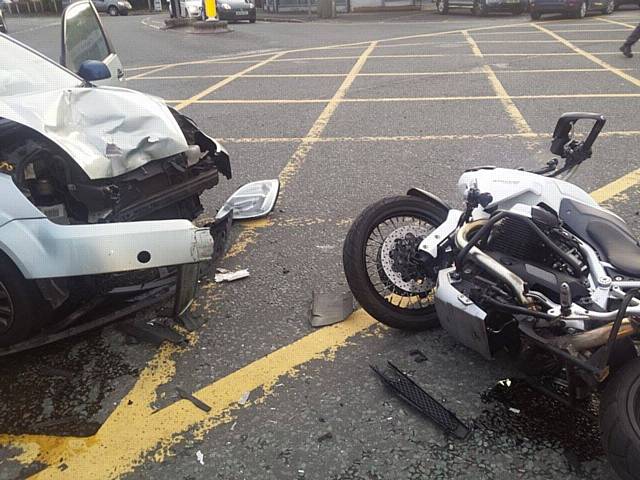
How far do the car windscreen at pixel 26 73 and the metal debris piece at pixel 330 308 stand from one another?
200 cm

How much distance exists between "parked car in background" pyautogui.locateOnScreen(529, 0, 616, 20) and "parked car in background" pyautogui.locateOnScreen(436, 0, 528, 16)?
2.12 metres

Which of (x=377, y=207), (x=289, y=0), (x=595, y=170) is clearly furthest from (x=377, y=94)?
(x=289, y=0)

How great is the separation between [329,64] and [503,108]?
4949 mm

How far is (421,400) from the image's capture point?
2.59 m

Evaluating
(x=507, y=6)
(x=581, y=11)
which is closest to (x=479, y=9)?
(x=507, y=6)

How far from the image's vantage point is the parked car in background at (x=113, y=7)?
3152cm

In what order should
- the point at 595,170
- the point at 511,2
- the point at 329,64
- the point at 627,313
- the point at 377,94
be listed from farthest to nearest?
1. the point at 511,2
2. the point at 329,64
3. the point at 377,94
4. the point at 595,170
5. the point at 627,313

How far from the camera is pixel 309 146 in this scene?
6.28 meters

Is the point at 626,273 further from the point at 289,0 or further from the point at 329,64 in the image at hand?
the point at 289,0

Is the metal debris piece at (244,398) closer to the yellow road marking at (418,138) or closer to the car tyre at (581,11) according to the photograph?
the yellow road marking at (418,138)

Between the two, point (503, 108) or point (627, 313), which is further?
point (503, 108)

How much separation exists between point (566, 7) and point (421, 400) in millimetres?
17367

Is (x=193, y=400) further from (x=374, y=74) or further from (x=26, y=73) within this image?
(x=374, y=74)

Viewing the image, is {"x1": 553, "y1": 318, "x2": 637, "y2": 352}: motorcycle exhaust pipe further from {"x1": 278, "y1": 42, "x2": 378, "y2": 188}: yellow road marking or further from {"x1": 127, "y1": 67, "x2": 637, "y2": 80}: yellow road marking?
{"x1": 127, "y1": 67, "x2": 637, "y2": 80}: yellow road marking
